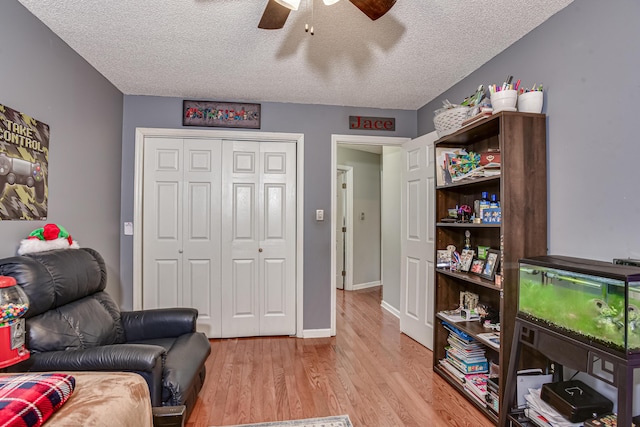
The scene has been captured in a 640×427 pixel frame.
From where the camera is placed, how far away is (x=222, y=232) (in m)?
3.46

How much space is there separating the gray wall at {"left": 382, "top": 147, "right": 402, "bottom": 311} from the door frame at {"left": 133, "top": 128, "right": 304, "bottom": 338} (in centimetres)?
138

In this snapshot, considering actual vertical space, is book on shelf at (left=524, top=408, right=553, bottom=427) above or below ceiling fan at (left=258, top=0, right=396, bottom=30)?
below

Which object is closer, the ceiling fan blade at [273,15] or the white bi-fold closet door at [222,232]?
the ceiling fan blade at [273,15]

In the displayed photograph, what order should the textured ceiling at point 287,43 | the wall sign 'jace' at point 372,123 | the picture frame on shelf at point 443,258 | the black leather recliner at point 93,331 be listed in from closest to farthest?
the black leather recliner at point 93,331 < the textured ceiling at point 287,43 < the picture frame on shelf at point 443,258 < the wall sign 'jace' at point 372,123

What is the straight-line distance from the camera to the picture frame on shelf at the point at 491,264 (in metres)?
2.27

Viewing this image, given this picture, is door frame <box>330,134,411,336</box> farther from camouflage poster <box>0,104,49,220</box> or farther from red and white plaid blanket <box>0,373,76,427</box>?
red and white plaid blanket <box>0,373,76,427</box>

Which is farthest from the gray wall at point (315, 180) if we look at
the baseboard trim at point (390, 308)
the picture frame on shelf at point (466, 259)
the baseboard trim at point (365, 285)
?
the baseboard trim at point (365, 285)

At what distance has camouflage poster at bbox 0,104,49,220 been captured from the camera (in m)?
1.82

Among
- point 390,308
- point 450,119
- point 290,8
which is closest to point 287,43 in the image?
point 290,8

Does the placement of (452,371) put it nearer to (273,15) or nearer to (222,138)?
(273,15)

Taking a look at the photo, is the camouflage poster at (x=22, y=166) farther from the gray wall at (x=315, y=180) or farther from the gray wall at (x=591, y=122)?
the gray wall at (x=591, y=122)

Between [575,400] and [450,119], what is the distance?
6.20 feet

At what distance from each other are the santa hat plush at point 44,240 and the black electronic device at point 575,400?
115 inches

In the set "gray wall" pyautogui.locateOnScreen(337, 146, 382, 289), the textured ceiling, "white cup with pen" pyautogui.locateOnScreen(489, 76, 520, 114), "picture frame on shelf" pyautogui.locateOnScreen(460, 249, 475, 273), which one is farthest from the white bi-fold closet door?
"gray wall" pyautogui.locateOnScreen(337, 146, 382, 289)
